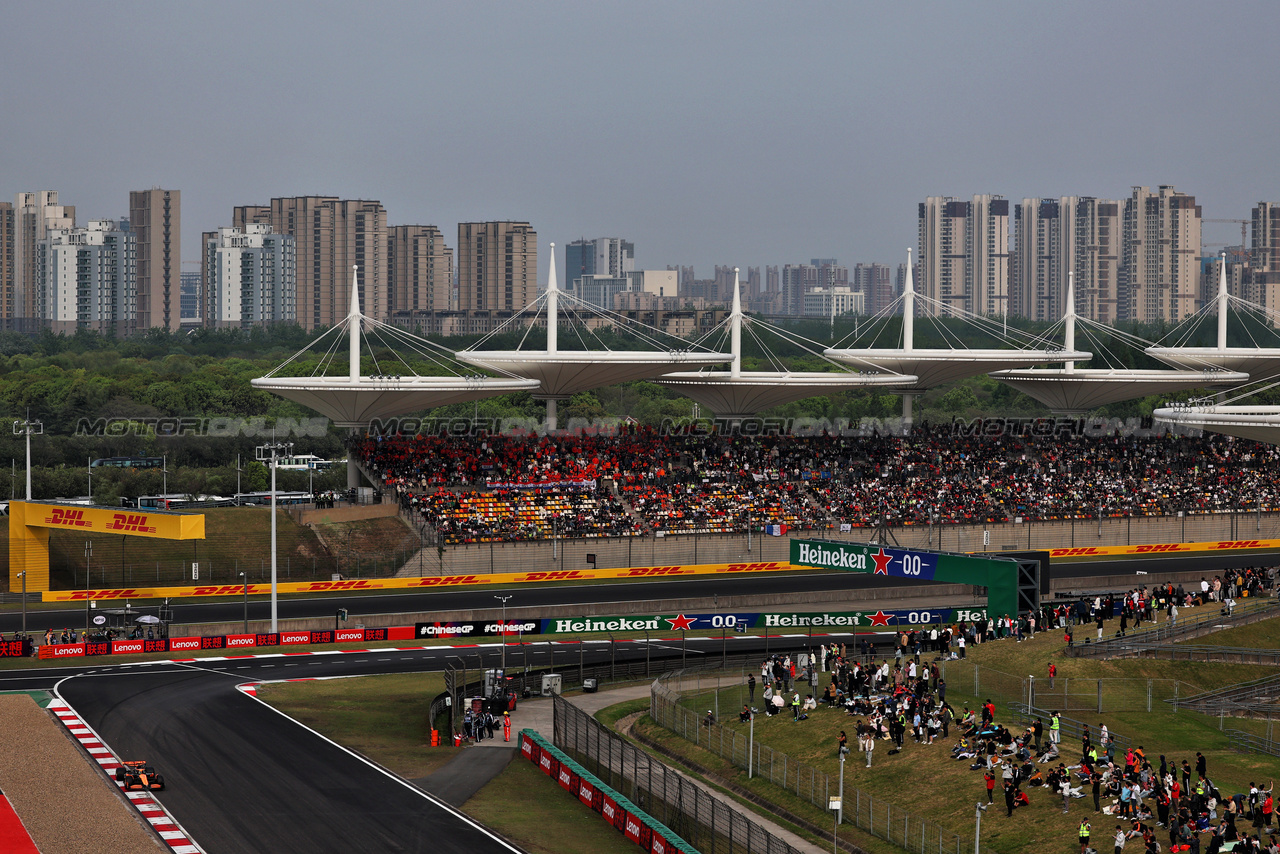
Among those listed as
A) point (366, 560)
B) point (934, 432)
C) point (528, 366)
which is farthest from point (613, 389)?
point (366, 560)

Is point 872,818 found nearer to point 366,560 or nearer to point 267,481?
point 366,560

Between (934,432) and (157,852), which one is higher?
(934,432)

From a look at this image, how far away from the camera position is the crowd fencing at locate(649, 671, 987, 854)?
29391mm

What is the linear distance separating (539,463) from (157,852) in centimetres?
4874

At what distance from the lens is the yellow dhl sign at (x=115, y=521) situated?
5628cm

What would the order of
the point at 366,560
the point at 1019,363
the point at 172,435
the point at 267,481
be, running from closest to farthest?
1. the point at 366,560
2. the point at 1019,363
3. the point at 267,481
4. the point at 172,435

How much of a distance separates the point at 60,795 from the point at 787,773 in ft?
55.7

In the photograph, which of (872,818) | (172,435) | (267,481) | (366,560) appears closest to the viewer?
(872,818)

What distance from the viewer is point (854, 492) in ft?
255

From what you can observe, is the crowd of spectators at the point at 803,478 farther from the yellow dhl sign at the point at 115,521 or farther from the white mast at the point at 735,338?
the yellow dhl sign at the point at 115,521

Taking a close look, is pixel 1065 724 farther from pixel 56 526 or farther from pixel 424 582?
pixel 56 526

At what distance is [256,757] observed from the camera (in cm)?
3703

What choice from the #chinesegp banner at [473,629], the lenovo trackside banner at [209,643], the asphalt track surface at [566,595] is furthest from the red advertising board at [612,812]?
the asphalt track surface at [566,595]

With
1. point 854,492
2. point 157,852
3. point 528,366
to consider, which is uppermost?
point 528,366
